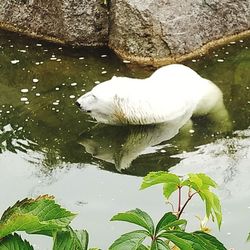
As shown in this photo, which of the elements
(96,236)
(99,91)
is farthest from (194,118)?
(96,236)

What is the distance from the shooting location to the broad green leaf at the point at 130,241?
1.00 metres

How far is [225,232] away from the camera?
128 inches

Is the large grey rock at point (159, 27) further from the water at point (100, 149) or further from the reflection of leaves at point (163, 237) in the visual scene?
the reflection of leaves at point (163, 237)

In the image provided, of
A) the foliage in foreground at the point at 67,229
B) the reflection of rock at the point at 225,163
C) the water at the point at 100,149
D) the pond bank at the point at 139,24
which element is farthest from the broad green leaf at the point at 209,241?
the pond bank at the point at 139,24

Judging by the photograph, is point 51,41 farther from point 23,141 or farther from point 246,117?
point 246,117

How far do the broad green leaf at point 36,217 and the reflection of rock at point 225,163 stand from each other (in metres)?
2.77

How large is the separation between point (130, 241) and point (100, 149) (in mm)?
3054

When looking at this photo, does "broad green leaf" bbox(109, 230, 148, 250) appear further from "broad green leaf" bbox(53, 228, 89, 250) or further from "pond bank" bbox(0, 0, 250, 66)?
"pond bank" bbox(0, 0, 250, 66)

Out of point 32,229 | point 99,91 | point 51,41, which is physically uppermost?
point 32,229

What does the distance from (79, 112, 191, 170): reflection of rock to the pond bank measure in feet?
3.97

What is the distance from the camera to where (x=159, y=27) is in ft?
17.4

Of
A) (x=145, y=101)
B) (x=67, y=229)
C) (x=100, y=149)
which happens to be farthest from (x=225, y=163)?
(x=67, y=229)

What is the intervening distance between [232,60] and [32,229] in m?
4.60

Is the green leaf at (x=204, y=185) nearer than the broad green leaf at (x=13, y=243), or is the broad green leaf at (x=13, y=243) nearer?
the broad green leaf at (x=13, y=243)
